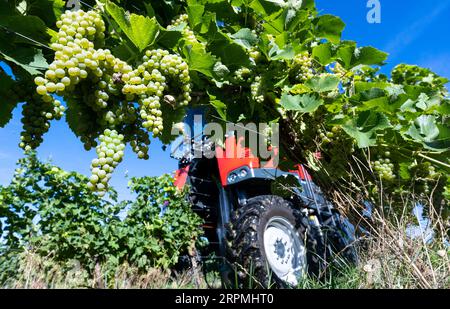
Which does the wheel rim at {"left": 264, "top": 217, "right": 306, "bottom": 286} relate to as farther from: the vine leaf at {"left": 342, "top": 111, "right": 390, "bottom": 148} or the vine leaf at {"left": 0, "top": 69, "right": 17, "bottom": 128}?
the vine leaf at {"left": 0, "top": 69, "right": 17, "bottom": 128}

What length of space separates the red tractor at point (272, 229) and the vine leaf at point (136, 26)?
122 cm

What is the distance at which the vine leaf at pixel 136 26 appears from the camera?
1269 millimetres

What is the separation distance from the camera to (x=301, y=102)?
1872mm

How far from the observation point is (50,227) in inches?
238

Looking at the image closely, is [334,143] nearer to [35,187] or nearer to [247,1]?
[247,1]

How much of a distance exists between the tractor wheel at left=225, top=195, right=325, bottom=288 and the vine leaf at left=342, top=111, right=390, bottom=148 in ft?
7.26

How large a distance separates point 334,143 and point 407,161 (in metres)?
0.53

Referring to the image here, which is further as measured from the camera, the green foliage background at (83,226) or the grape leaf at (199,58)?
the green foliage background at (83,226)

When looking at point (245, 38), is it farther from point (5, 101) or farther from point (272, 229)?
point (272, 229)

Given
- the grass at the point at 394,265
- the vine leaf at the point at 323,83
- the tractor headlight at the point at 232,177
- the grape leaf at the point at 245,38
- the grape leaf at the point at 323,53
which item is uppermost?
the grape leaf at the point at 323,53

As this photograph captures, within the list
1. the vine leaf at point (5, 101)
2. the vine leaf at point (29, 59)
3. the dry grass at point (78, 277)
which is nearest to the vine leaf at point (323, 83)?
the vine leaf at point (29, 59)

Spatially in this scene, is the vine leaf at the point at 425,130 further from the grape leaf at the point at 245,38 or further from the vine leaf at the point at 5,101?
the vine leaf at the point at 5,101

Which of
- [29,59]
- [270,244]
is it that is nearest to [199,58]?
[29,59]

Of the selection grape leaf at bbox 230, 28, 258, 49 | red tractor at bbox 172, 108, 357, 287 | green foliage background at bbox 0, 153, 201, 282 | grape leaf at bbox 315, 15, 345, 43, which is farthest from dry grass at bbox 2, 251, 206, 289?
grape leaf at bbox 315, 15, 345, 43
